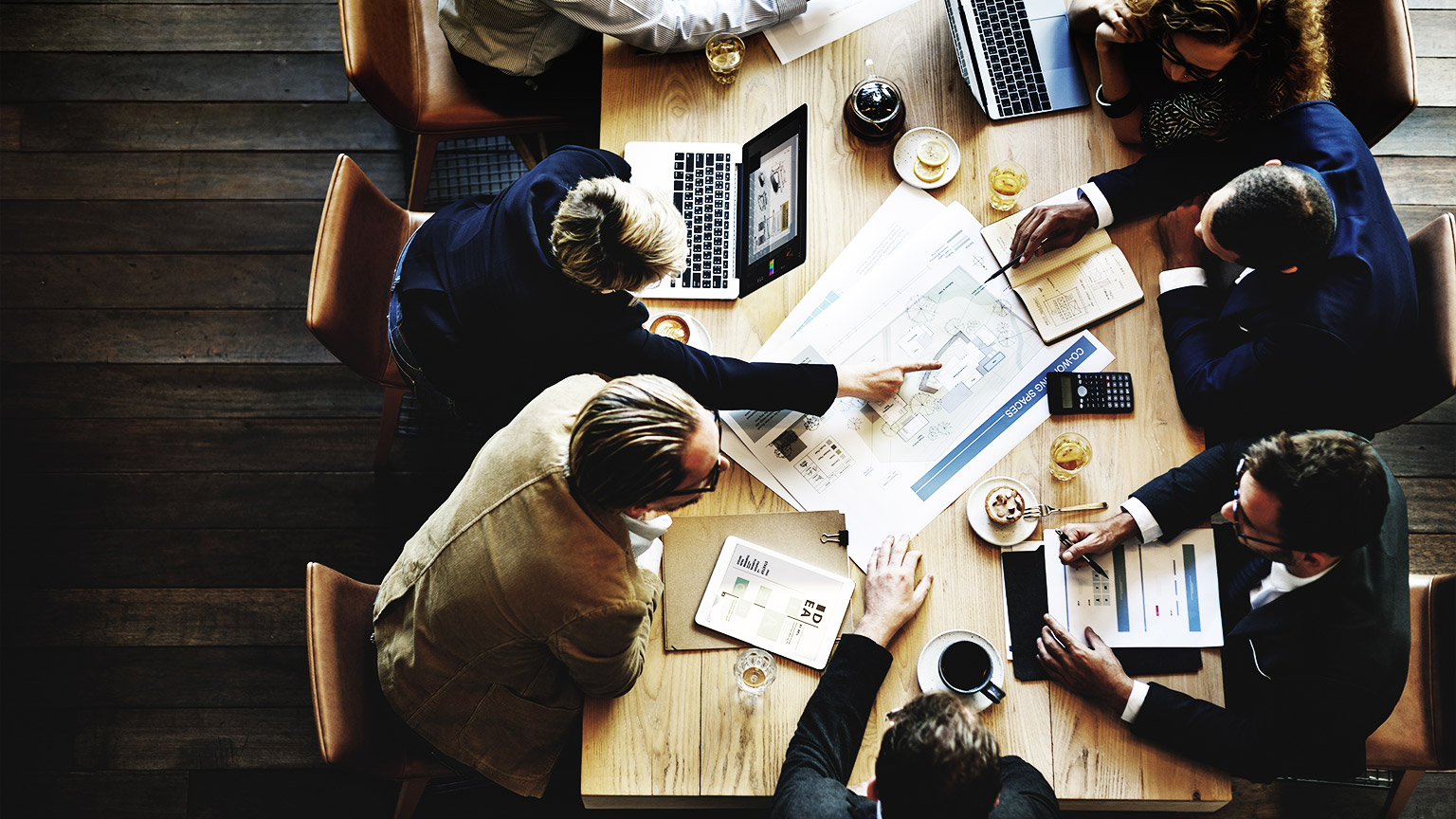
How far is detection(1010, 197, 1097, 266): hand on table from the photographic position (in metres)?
1.84

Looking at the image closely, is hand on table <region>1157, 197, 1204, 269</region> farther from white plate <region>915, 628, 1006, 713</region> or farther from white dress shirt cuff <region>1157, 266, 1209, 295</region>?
white plate <region>915, 628, 1006, 713</region>

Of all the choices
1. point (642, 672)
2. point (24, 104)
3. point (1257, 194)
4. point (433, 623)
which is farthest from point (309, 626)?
point (24, 104)

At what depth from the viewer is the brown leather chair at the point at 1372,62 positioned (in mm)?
1853

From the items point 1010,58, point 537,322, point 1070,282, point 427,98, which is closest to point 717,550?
point 537,322

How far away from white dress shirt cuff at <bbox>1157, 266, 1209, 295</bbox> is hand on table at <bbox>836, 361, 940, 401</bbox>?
519mm

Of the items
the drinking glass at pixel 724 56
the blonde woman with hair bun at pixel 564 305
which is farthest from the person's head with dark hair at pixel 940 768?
the drinking glass at pixel 724 56

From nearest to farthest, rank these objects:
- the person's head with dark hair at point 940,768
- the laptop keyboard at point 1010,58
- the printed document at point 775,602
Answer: the person's head with dark hair at point 940,768
the printed document at point 775,602
the laptop keyboard at point 1010,58

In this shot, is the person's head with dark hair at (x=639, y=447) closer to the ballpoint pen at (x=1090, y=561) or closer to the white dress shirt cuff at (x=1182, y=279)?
the ballpoint pen at (x=1090, y=561)

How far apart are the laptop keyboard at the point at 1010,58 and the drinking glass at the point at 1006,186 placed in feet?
0.49

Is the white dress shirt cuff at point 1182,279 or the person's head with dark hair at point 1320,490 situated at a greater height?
the white dress shirt cuff at point 1182,279

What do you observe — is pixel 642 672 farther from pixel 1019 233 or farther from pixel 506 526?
pixel 1019 233

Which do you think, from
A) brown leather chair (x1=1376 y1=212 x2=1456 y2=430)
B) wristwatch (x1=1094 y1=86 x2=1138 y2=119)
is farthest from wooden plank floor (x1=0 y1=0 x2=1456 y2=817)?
wristwatch (x1=1094 y1=86 x2=1138 y2=119)

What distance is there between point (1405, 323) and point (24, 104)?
3.80 m

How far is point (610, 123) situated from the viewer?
6.57 feet
